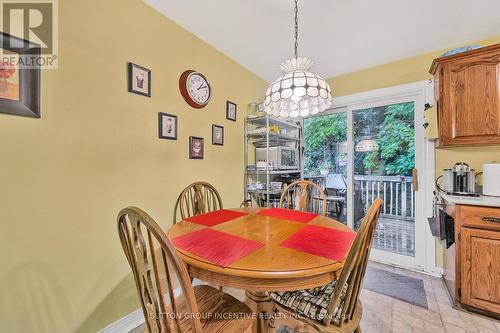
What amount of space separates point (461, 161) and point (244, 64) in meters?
2.59

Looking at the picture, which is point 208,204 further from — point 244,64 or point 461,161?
point 461,161

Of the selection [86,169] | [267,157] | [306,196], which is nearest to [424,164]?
[306,196]

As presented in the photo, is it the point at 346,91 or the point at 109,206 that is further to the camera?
the point at 346,91

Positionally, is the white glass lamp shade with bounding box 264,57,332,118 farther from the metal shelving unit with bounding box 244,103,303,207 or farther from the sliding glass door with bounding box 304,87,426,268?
the sliding glass door with bounding box 304,87,426,268

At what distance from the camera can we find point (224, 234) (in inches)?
49.8

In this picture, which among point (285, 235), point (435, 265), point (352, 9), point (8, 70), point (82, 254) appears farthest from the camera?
point (435, 265)

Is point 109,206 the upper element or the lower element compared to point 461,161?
lower

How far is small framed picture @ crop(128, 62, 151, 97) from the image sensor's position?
1.61m

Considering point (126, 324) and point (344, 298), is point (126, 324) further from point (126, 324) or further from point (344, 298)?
point (344, 298)

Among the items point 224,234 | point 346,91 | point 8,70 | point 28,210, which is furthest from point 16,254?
point 346,91

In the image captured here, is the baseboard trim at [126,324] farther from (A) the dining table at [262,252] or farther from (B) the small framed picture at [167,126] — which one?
(B) the small framed picture at [167,126]

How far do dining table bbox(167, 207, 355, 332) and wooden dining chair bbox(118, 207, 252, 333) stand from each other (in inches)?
5.8

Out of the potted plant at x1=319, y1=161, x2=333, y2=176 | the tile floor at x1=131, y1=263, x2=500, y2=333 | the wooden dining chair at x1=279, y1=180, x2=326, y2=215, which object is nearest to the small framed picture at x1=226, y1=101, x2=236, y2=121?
the wooden dining chair at x1=279, y1=180, x2=326, y2=215

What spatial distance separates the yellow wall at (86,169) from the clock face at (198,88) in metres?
0.13
